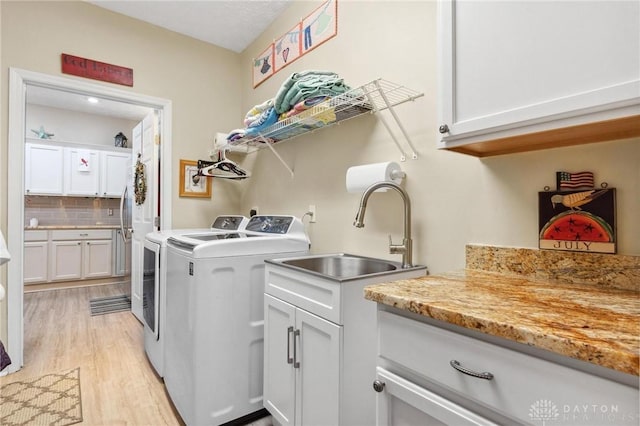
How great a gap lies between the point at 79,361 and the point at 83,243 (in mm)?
2853

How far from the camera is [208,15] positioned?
264cm

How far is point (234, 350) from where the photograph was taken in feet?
5.65

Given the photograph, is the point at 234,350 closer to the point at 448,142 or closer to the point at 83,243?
the point at 448,142

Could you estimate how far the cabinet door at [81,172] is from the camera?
4.79m

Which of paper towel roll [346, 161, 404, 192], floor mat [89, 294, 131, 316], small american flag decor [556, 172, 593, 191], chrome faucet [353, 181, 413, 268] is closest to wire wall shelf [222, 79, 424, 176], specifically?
paper towel roll [346, 161, 404, 192]

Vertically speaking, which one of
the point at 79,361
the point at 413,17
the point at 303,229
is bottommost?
the point at 79,361

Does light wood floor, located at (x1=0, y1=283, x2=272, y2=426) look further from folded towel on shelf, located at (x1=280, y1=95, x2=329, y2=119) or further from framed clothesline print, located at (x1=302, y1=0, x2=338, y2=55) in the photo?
framed clothesline print, located at (x1=302, y1=0, x2=338, y2=55)

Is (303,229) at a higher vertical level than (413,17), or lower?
lower

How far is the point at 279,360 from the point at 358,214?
0.79 m

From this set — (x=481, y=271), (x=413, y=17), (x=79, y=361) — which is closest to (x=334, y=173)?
(x=413, y=17)

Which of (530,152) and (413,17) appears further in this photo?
(413,17)

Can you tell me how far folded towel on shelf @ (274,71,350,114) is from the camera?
1688mm

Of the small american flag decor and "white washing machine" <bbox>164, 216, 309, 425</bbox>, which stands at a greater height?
the small american flag decor

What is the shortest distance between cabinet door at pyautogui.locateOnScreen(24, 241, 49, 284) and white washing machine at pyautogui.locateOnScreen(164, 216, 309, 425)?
3.77m
